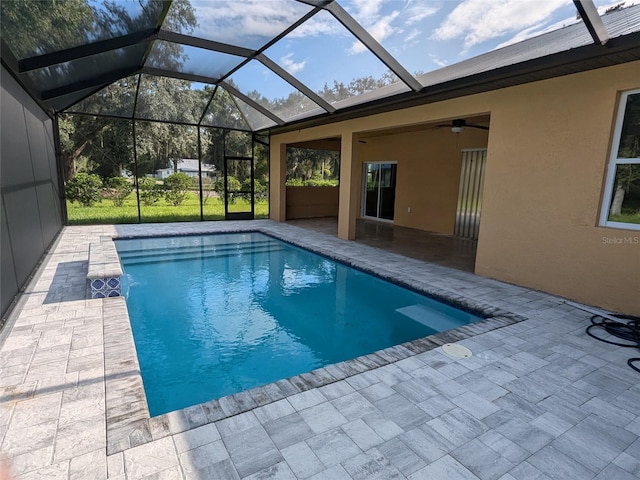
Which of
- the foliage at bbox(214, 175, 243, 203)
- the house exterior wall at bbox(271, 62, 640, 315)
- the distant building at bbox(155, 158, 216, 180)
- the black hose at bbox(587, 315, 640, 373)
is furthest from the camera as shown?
the distant building at bbox(155, 158, 216, 180)

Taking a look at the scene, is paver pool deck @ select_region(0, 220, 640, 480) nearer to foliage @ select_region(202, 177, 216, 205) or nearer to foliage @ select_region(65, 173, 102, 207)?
foliage @ select_region(202, 177, 216, 205)

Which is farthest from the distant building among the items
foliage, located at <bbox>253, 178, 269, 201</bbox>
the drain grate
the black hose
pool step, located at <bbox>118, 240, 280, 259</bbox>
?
the black hose

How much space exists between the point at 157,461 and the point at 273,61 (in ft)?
22.4

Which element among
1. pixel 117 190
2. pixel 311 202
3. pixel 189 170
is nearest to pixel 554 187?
pixel 311 202

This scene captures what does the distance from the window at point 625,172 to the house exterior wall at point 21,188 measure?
6.89 metres

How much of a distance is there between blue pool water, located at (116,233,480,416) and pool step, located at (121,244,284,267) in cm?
4

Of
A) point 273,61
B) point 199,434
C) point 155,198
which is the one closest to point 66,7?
point 273,61

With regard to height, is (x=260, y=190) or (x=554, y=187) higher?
(x=554, y=187)

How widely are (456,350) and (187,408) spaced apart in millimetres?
2331

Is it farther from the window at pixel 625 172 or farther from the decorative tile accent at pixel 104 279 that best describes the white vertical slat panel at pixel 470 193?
the decorative tile accent at pixel 104 279

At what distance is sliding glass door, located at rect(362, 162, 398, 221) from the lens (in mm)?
11656

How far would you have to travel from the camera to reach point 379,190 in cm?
1220

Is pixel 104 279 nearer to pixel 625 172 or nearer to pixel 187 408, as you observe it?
pixel 187 408

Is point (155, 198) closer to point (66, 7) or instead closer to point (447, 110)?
point (66, 7)
